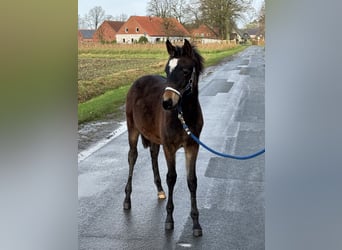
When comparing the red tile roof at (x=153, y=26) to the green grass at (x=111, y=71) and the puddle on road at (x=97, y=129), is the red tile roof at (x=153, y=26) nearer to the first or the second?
the green grass at (x=111, y=71)

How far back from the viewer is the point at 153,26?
11.5 feet

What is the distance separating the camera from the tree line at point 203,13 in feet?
10.6

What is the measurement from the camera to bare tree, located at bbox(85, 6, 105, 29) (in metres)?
3.31

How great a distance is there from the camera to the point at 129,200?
2350 millimetres

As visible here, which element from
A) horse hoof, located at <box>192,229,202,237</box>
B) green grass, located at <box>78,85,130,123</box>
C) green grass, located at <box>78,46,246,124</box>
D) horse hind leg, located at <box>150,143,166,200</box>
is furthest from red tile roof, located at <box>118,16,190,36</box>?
horse hoof, located at <box>192,229,202,237</box>

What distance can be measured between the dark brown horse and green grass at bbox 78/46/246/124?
123 centimetres

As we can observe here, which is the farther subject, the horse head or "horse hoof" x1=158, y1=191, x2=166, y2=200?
"horse hoof" x1=158, y1=191, x2=166, y2=200

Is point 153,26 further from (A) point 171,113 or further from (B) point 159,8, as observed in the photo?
(A) point 171,113

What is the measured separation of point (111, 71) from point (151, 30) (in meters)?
1.11

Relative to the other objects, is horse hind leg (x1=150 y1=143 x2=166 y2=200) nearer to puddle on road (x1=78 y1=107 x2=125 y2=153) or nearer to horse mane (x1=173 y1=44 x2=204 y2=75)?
horse mane (x1=173 y1=44 x2=204 y2=75)

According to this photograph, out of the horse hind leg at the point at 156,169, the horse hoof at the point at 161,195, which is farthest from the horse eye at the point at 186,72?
the horse hoof at the point at 161,195
